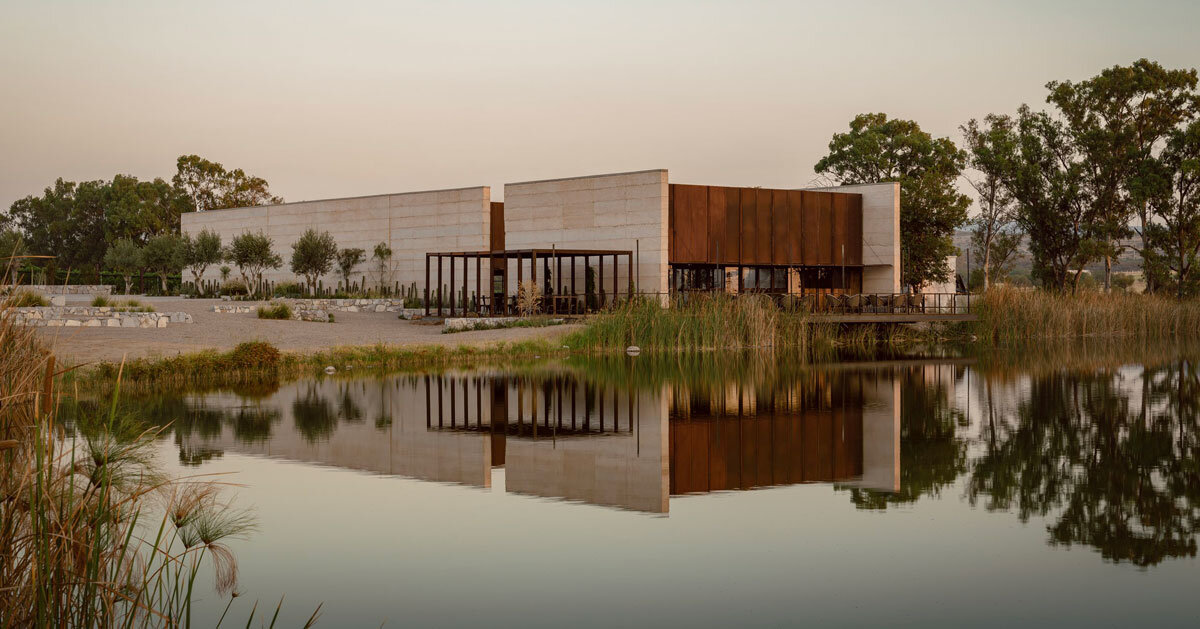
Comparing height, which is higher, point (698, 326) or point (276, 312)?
point (276, 312)

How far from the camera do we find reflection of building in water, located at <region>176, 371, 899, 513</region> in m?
9.84

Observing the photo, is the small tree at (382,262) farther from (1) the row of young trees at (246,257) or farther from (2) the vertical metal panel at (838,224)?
(2) the vertical metal panel at (838,224)

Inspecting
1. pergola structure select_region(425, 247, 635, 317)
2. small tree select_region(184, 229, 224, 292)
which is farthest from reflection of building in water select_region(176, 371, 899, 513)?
small tree select_region(184, 229, 224, 292)

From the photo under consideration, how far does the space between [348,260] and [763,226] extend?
1625cm

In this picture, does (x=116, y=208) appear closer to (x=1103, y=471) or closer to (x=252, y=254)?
(x=252, y=254)

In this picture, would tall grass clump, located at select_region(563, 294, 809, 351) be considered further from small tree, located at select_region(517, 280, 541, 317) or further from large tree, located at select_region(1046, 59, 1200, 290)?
large tree, located at select_region(1046, 59, 1200, 290)

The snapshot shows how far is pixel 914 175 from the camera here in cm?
4647

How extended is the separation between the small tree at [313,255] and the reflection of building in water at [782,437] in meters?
25.4

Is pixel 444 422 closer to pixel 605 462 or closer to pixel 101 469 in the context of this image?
pixel 605 462

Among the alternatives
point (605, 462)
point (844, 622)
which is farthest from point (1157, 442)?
point (844, 622)

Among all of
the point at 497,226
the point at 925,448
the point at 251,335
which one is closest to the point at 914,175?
the point at 497,226

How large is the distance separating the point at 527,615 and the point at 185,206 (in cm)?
6464

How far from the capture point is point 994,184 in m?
48.6

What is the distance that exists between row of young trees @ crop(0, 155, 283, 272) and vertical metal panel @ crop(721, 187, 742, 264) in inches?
1516
